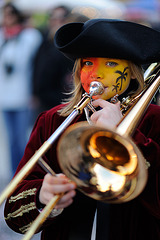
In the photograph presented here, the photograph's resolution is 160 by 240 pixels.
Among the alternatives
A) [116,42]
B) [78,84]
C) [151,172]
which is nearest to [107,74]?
[116,42]

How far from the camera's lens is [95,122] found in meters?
2.31

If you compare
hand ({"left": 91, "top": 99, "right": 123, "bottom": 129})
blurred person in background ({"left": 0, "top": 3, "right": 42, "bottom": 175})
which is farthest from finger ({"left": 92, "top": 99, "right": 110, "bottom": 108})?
blurred person in background ({"left": 0, "top": 3, "right": 42, "bottom": 175})

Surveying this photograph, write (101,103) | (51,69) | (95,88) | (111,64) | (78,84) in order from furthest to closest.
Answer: (51,69) → (78,84) → (111,64) → (95,88) → (101,103)

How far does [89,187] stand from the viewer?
2.22 m

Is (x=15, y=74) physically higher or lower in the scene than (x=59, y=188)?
higher

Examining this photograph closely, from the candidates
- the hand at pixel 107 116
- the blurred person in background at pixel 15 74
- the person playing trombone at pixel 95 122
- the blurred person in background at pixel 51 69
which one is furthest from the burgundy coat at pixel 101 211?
the blurred person in background at pixel 15 74

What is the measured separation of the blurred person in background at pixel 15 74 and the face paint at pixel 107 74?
128 inches

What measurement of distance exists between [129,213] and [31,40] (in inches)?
152

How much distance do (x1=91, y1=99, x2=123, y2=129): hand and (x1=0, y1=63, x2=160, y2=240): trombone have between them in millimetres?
51

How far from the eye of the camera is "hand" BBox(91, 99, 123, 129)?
7.20ft

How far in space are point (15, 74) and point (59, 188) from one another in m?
3.85

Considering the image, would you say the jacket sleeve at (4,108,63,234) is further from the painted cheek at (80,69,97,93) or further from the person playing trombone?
the painted cheek at (80,69,97,93)

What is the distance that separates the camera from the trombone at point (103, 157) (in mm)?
2045

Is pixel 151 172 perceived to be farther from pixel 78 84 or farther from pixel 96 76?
pixel 78 84
